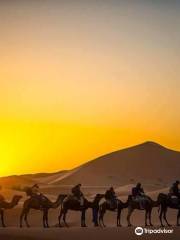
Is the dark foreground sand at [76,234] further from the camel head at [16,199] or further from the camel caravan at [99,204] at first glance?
the camel head at [16,199]

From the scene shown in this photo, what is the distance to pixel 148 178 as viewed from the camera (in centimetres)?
497

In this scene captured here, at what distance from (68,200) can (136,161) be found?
0.59 m

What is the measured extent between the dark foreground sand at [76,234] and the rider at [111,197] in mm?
193

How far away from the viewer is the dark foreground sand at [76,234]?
4801mm

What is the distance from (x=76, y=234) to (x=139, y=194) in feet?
1.84

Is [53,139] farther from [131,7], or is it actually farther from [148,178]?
[131,7]

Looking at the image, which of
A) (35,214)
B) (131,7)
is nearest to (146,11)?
(131,7)

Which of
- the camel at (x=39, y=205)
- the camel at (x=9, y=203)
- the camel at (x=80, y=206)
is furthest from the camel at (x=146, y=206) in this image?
the camel at (x=9, y=203)

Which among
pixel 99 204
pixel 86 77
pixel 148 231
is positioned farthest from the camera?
pixel 86 77

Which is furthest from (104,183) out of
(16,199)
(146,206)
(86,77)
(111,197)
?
(86,77)

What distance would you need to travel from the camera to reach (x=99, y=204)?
194 inches

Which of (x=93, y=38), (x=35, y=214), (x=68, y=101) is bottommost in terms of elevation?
(x=35, y=214)

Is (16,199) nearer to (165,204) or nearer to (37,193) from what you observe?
(37,193)

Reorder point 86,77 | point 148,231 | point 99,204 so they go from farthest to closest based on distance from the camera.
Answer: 1. point 86,77
2. point 99,204
3. point 148,231
